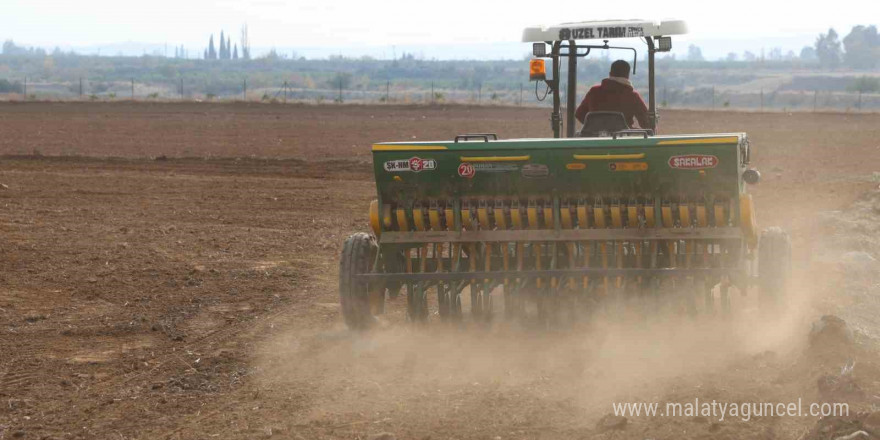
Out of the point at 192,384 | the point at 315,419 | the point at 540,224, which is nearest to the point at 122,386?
the point at 192,384

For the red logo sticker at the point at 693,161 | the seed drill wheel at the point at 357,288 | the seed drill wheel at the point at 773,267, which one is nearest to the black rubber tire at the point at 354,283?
the seed drill wheel at the point at 357,288

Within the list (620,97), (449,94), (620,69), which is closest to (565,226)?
(620,97)

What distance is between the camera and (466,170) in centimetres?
866

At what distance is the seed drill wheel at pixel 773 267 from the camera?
27.5 ft

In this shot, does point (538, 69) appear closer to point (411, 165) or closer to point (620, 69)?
point (620, 69)

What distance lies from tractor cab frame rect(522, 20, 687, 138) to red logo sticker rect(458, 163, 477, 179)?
139 cm

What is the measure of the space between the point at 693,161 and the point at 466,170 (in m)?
1.74

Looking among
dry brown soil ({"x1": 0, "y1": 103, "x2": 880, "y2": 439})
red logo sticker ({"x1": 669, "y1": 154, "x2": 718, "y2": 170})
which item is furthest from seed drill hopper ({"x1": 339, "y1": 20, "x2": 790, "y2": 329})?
dry brown soil ({"x1": 0, "y1": 103, "x2": 880, "y2": 439})

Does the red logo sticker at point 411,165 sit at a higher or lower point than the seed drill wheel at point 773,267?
higher

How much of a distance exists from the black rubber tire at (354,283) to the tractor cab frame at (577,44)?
2198 millimetres

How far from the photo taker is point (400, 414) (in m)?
6.86

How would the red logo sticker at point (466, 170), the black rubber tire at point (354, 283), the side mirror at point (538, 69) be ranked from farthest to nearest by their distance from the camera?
Answer: 1. the side mirror at point (538, 69)
2. the black rubber tire at point (354, 283)
3. the red logo sticker at point (466, 170)

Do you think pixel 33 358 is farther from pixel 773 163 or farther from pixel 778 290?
pixel 773 163

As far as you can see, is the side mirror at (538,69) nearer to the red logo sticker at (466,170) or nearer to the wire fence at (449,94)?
the red logo sticker at (466,170)
